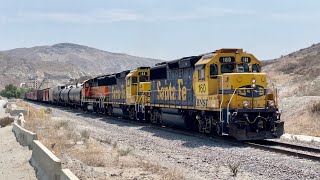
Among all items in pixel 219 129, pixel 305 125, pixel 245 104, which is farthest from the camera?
pixel 305 125

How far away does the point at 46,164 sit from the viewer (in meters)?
11.0

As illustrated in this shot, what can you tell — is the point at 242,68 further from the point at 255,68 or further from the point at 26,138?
the point at 26,138

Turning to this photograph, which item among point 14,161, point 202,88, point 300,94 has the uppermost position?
point 202,88

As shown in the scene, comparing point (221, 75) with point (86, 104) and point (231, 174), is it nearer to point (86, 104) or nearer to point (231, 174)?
point (231, 174)

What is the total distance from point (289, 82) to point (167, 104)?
29.3 metres

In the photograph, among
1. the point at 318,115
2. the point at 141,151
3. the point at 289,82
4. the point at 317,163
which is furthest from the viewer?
the point at 289,82

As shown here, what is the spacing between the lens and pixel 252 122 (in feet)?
56.6

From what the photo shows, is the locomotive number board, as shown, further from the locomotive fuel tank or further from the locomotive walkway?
the locomotive fuel tank

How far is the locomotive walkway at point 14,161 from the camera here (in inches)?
520

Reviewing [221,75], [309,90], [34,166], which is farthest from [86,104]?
[34,166]

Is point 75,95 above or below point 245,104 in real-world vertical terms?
above

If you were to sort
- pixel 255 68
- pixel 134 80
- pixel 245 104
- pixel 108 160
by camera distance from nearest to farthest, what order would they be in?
pixel 108 160 → pixel 245 104 → pixel 255 68 → pixel 134 80

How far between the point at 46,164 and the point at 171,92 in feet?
42.2

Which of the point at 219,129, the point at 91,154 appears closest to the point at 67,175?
the point at 91,154
